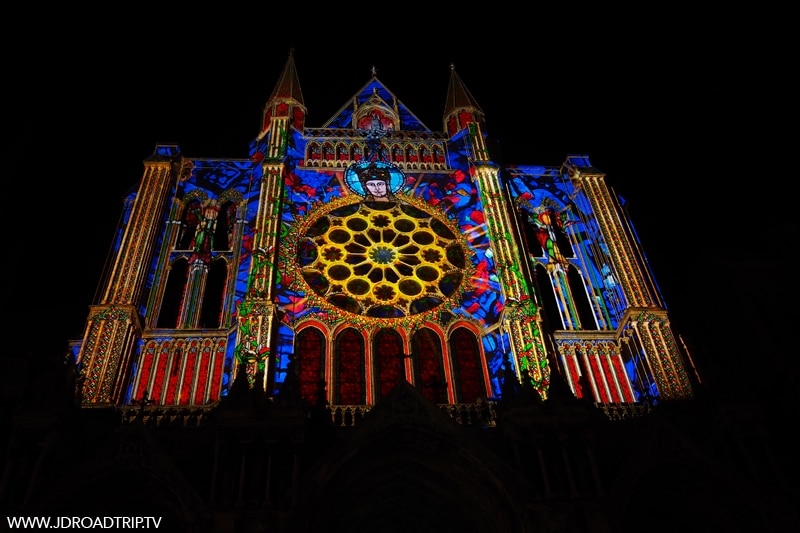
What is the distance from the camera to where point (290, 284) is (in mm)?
19250

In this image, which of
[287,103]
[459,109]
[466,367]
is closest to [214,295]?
[466,367]

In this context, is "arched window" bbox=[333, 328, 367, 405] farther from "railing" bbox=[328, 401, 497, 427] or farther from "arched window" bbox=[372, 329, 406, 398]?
"railing" bbox=[328, 401, 497, 427]

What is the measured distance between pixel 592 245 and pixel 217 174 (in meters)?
11.7

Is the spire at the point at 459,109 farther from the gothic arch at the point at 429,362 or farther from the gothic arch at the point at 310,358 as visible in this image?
the gothic arch at the point at 310,358

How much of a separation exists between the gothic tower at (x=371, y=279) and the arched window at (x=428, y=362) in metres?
0.04

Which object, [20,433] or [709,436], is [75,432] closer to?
[20,433]

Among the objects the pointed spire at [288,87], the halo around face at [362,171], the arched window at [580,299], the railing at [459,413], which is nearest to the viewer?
the railing at [459,413]

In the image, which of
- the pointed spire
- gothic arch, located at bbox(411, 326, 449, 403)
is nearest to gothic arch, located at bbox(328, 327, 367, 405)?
gothic arch, located at bbox(411, 326, 449, 403)

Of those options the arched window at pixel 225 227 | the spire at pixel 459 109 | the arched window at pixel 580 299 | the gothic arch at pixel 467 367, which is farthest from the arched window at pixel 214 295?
the arched window at pixel 580 299

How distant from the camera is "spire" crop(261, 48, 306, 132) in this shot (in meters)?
24.3

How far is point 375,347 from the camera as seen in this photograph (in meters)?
18.2

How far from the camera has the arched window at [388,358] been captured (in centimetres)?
1744

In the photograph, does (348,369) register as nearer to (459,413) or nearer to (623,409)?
(459,413)

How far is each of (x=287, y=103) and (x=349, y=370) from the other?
10842 mm
